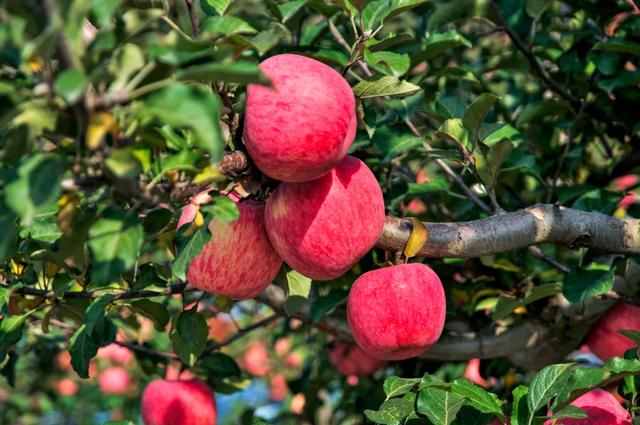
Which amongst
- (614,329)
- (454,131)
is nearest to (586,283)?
(614,329)

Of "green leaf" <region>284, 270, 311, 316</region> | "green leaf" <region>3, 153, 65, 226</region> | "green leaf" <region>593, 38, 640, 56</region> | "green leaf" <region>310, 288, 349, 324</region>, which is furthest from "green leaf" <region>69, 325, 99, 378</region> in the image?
"green leaf" <region>593, 38, 640, 56</region>

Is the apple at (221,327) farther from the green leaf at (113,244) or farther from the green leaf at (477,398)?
the green leaf at (113,244)

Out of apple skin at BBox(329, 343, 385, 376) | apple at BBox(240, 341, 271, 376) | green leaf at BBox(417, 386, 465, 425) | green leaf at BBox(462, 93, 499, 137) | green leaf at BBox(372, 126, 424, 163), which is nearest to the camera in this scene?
→ green leaf at BBox(417, 386, 465, 425)

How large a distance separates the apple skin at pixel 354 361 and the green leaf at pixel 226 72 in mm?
1338

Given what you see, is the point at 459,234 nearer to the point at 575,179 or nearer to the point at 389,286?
the point at 389,286

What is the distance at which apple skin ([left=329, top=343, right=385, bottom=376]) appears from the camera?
78.6 inches

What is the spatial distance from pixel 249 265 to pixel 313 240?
0.39ft

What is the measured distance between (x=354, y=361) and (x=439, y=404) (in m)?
0.99

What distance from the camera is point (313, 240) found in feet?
3.43

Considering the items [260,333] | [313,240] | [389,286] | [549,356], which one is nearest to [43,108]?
[313,240]

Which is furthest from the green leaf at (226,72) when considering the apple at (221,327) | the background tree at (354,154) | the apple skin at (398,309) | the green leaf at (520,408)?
the apple at (221,327)

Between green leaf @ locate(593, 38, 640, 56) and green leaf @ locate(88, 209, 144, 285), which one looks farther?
green leaf @ locate(593, 38, 640, 56)

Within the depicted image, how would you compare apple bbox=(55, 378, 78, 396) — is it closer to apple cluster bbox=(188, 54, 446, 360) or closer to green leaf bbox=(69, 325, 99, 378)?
green leaf bbox=(69, 325, 99, 378)

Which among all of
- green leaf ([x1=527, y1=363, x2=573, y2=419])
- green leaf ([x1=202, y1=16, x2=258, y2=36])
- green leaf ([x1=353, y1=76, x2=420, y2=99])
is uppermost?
green leaf ([x1=202, y1=16, x2=258, y2=36])
